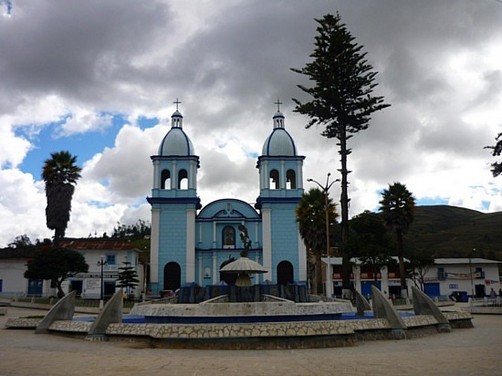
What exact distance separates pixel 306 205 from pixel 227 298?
67.4 feet

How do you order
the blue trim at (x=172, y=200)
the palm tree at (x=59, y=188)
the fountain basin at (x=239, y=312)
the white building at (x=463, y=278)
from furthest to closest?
the white building at (x=463, y=278)
the blue trim at (x=172, y=200)
the palm tree at (x=59, y=188)
the fountain basin at (x=239, y=312)

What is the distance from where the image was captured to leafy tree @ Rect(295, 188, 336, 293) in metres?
36.7

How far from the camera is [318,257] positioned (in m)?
36.7

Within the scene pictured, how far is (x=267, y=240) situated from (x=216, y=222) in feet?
16.0

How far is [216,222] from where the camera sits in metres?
45.4

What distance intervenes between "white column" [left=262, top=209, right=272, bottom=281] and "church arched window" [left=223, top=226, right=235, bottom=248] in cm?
287

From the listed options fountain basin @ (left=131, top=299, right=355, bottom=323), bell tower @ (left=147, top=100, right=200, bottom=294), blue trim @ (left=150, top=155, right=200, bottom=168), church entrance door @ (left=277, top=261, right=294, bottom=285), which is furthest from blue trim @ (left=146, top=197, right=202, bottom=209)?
fountain basin @ (left=131, top=299, right=355, bottom=323)

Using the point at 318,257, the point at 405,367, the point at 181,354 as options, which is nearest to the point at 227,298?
the point at 181,354

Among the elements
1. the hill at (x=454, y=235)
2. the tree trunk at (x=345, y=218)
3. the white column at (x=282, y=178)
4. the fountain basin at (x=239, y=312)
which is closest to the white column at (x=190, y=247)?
the white column at (x=282, y=178)

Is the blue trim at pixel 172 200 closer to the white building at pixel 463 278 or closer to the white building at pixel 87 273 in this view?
the white building at pixel 87 273

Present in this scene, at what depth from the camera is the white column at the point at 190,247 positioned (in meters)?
43.4

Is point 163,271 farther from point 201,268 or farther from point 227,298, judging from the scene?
point 227,298

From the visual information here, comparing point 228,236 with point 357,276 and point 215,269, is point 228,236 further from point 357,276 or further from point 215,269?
point 357,276

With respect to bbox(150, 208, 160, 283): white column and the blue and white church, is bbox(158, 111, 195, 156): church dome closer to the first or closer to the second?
the blue and white church
